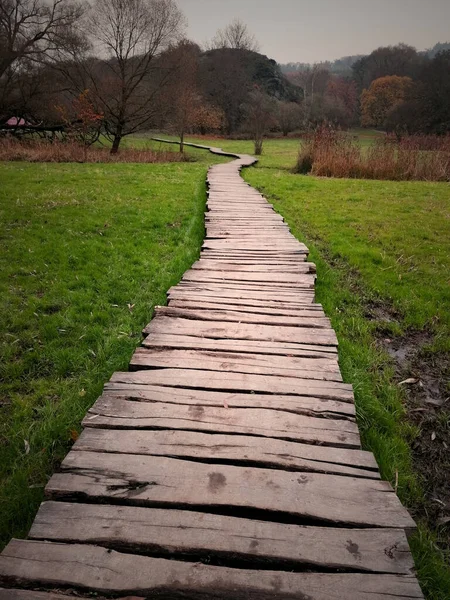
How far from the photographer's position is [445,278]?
205 inches

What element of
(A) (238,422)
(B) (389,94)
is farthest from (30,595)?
(B) (389,94)

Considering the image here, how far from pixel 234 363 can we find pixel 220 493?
1147mm

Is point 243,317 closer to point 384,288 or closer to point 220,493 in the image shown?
point 220,493

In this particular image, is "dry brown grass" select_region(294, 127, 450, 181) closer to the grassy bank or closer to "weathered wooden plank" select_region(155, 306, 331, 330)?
the grassy bank

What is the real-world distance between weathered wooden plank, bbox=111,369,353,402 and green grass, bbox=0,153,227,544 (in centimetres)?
62

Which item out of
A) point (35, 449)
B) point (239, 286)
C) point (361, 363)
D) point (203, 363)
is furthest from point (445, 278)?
point (35, 449)

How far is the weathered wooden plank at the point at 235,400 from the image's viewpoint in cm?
227

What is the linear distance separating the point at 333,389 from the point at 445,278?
382 cm

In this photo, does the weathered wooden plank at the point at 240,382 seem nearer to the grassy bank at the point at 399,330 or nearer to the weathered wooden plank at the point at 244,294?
the grassy bank at the point at 399,330

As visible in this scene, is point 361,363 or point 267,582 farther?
point 361,363

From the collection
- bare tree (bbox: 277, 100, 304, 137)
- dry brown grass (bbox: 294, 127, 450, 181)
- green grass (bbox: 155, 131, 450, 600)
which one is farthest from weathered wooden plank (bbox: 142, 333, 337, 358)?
bare tree (bbox: 277, 100, 304, 137)

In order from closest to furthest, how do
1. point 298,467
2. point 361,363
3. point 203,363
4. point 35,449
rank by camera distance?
point 298,467
point 35,449
point 203,363
point 361,363

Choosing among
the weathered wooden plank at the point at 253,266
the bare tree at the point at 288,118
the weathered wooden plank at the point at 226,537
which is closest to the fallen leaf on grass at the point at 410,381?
the weathered wooden plank at the point at 253,266

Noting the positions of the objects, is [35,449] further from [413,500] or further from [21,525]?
[413,500]
